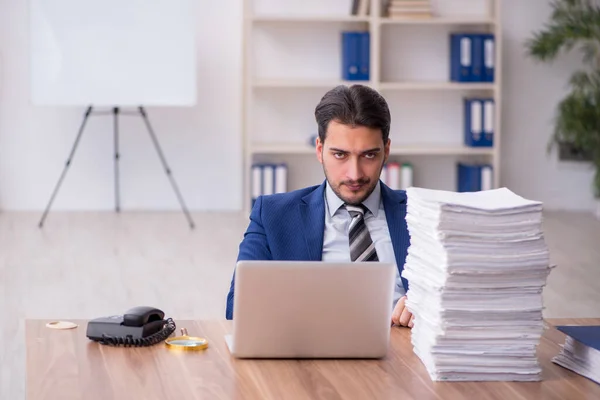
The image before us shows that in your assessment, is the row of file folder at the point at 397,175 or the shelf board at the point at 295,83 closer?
the shelf board at the point at 295,83

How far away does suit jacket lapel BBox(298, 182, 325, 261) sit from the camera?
8.38ft

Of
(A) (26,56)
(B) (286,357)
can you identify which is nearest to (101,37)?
(A) (26,56)

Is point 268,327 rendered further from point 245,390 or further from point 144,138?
point 144,138

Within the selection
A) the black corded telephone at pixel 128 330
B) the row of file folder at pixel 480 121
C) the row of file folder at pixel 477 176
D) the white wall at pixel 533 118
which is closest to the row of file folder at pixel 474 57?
the row of file folder at pixel 480 121

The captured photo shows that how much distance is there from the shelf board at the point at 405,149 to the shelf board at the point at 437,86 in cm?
43

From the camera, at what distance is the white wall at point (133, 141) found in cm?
738

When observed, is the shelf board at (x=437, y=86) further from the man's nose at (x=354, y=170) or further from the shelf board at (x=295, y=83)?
the man's nose at (x=354, y=170)

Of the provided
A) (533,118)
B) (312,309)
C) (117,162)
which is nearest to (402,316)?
(312,309)

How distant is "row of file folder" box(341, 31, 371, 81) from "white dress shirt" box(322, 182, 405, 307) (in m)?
4.70

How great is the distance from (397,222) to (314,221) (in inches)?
8.4

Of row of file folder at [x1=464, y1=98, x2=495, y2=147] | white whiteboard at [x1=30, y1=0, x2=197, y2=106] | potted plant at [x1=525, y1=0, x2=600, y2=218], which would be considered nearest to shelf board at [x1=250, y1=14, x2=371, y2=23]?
white whiteboard at [x1=30, y1=0, x2=197, y2=106]

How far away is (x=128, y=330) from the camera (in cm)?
206

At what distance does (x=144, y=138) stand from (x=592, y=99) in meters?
3.28

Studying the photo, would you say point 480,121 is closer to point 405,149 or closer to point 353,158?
point 405,149
